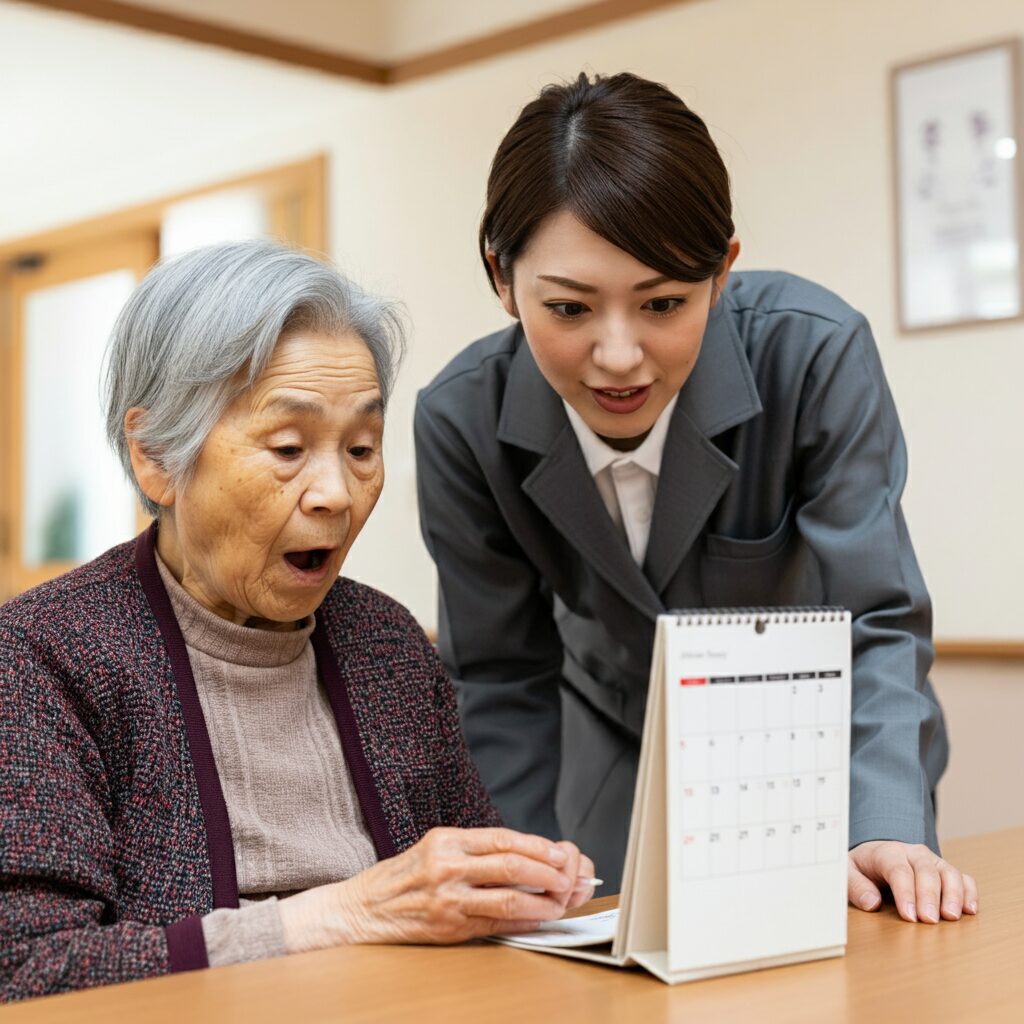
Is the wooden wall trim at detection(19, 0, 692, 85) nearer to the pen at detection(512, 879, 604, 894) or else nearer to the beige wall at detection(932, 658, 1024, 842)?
the beige wall at detection(932, 658, 1024, 842)

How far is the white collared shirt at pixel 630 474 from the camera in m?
1.85

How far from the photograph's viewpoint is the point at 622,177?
149 centimetres

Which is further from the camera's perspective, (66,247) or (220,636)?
(66,247)

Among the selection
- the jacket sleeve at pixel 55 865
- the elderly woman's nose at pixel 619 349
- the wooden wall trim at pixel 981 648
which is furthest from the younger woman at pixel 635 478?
the wooden wall trim at pixel 981 648

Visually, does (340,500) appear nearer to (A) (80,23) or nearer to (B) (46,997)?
(B) (46,997)

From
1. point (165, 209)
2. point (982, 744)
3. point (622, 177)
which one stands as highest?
point (165, 209)

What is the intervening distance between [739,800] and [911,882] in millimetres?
348

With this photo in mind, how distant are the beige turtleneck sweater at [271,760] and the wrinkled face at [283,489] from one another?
0.15 ft

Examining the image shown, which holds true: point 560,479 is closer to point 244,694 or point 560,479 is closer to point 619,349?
point 619,349

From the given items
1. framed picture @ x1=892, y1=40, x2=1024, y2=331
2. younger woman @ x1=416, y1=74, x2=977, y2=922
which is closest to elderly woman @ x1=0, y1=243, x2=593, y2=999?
younger woman @ x1=416, y1=74, x2=977, y2=922

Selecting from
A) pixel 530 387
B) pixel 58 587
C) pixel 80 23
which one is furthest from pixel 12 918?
pixel 80 23

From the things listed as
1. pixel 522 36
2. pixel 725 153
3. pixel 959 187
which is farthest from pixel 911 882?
pixel 522 36

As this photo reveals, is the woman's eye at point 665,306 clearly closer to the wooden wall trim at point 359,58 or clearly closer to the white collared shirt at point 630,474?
the white collared shirt at point 630,474

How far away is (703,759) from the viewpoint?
3.57ft
